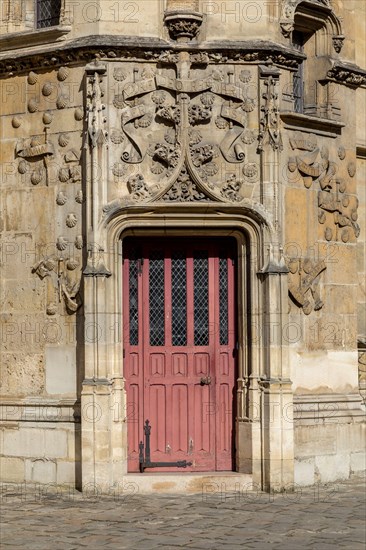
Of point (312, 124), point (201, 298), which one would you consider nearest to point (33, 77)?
point (201, 298)

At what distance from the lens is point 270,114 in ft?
47.7

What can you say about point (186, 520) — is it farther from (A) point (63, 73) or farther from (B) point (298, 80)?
(B) point (298, 80)

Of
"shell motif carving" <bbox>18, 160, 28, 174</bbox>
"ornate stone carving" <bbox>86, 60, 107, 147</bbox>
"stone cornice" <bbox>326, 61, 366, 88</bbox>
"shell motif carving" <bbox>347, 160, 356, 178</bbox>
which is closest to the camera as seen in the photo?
"ornate stone carving" <bbox>86, 60, 107, 147</bbox>

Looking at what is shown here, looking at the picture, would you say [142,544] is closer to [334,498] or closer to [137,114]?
[334,498]

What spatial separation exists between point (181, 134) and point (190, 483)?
4125 mm

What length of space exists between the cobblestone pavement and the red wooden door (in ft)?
2.63

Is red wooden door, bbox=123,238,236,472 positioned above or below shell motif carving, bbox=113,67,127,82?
below

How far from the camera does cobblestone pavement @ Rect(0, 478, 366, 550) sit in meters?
11.3

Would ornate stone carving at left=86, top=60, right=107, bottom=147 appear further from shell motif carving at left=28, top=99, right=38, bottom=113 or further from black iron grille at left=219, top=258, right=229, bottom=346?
black iron grille at left=219, top=258, right=229, bottom=346

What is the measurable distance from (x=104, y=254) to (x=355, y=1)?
5.47m

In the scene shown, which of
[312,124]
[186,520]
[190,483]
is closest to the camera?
[186,520]

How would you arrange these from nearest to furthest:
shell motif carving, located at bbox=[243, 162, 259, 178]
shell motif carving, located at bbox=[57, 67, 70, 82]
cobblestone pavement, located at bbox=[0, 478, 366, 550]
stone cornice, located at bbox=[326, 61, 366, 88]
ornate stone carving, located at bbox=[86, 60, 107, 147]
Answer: cobblestone pavement, located at bbox=[0, 478, 366, 550]
ornate stone carving, located at bbox=[86, 60, 107, 147]
shell motif carving, located at bbox=[243, 162, 259, 178]
shell motif carving, located at bbox=[57, 67, 70, 82]
stone cornice, located at bbox=[326, 61, 366, 88]

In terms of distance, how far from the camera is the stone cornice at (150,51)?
14.4 metres

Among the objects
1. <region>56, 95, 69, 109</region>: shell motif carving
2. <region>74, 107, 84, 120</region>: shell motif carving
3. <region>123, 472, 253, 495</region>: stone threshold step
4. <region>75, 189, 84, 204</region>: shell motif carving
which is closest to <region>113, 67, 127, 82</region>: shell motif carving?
<region>74, 107, 84, 120</region>: shell motif carving
